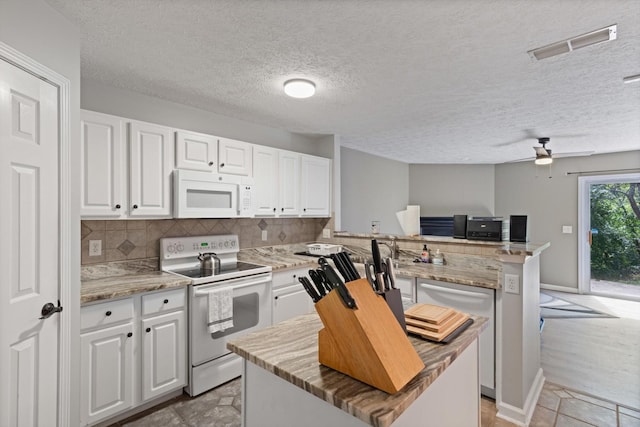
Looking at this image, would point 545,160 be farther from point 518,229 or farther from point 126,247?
point 126,247

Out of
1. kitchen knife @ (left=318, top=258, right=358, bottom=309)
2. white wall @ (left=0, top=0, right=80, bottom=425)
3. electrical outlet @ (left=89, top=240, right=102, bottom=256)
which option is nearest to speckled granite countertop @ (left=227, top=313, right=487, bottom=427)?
kitchen knife @ (left=318, top=258, right=358, bottom=309)

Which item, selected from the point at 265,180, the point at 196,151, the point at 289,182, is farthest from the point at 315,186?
the point at 196,151

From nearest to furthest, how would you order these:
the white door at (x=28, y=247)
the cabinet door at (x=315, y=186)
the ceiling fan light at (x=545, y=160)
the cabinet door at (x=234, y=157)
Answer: the white door at (x=28, y=247) → the cabinet door at (x=234, y=157) → the cabinet door at (x=315, y=186) → the ceiling fan light at (x=545, y=160)

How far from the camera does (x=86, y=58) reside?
2.06 metres

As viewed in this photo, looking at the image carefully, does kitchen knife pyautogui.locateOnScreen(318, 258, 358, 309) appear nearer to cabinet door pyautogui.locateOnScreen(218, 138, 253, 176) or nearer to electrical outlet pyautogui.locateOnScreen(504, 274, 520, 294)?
electrical outlet pyautogui.locateOnScreen(504, 274, 520, 294)

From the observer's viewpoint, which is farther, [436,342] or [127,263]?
[127,263]

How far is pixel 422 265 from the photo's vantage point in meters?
2.90

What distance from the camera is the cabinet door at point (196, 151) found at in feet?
8.55

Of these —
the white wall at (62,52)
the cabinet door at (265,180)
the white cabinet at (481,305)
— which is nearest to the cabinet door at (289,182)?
the cabinet door at (265,180)

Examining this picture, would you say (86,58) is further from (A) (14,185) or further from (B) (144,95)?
(A) (14,185)

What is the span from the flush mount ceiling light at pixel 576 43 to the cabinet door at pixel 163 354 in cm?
299

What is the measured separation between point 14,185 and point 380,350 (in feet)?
5.61

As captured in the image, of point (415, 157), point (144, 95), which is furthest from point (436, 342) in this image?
point (415, 157)

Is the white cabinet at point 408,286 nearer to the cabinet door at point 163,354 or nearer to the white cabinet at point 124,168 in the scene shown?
the cabinet door at point 163,354
